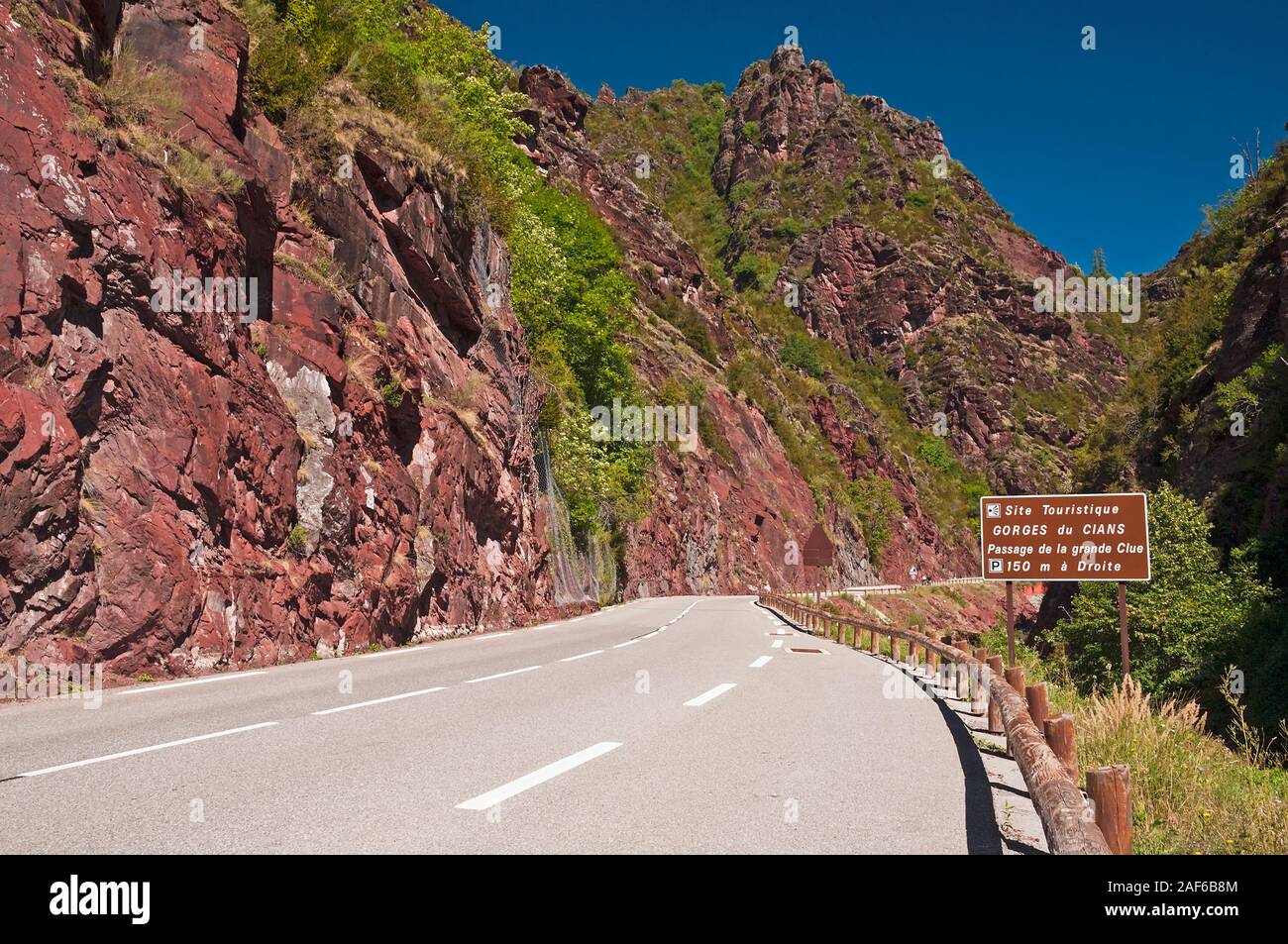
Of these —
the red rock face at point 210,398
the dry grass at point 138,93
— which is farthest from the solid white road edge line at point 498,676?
the dry grass at point 138,93

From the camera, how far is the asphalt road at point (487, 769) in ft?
15.1

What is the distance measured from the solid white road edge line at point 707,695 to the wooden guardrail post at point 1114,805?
622 cm

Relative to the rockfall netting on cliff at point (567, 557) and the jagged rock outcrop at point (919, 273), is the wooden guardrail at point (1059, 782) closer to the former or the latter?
the rockfall netting on cliff at point (567, 557)

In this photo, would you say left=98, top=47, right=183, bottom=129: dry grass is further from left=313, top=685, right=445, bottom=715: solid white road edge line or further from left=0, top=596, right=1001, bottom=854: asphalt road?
left=313, top=685, right=445, bottom=715: solid white road edge line

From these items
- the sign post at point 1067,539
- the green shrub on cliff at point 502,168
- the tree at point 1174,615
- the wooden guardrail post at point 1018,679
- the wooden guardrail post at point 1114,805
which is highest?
the green shrub on cliff at point 502,168

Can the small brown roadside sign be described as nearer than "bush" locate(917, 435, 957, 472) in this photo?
Yes

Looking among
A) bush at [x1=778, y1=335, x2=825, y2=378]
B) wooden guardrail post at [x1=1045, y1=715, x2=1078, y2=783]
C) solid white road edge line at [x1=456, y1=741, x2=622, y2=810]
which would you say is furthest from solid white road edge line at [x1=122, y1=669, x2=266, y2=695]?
bush at [x1=778, y1=335, x2=825, y2=378]

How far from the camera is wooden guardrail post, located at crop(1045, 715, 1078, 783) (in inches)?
216

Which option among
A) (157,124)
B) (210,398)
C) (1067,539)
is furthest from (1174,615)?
(157,124)

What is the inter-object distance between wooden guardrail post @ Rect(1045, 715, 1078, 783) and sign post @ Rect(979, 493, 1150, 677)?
740 centimetres

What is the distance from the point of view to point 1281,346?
2819cm

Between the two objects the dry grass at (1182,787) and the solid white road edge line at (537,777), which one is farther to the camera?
the solid white road edge line at (537,777)

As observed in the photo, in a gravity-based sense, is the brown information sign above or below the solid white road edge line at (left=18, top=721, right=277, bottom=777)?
above
